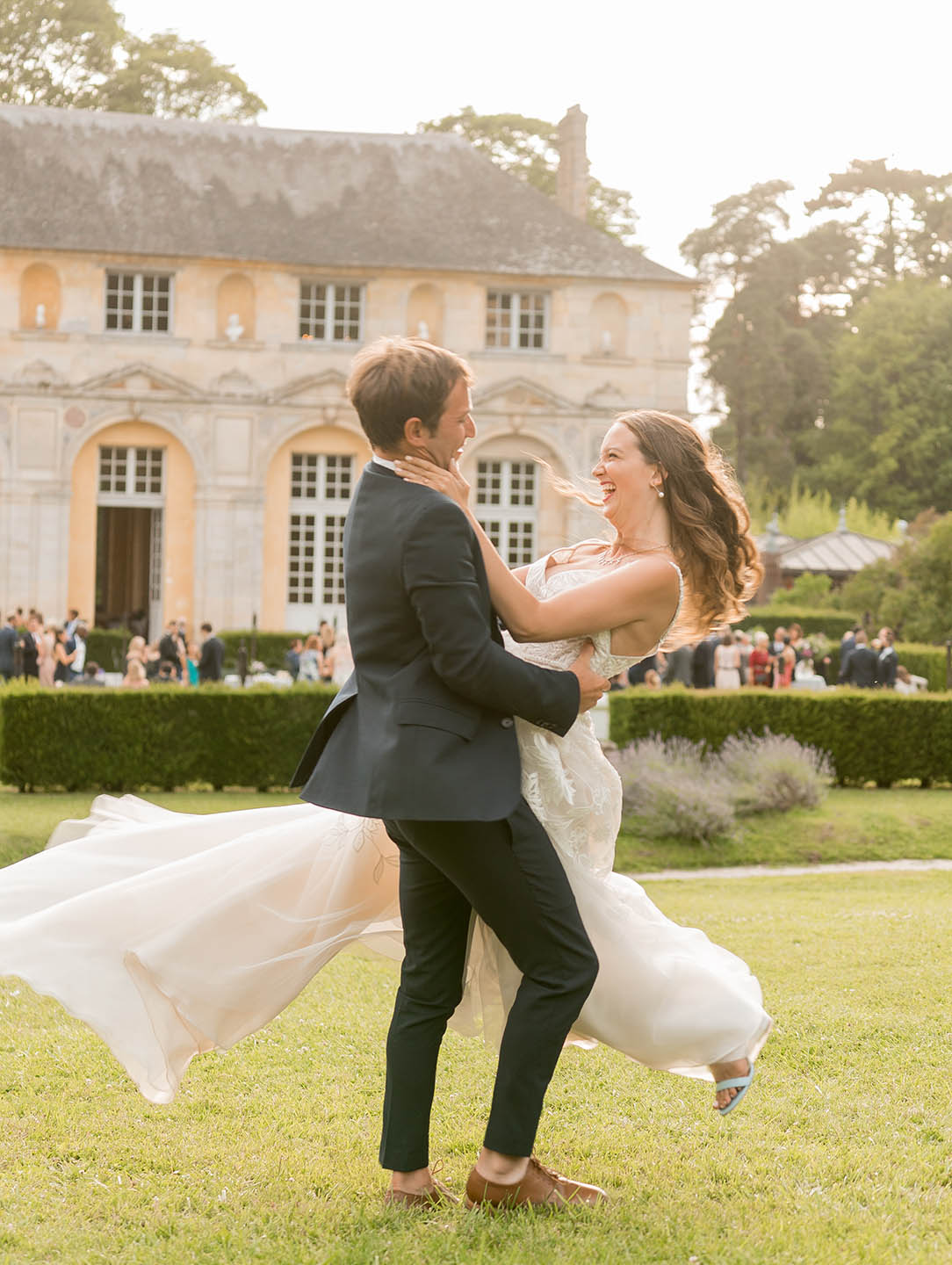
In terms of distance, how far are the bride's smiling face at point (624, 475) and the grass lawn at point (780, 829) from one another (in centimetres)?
805

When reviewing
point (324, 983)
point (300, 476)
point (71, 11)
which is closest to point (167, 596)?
point (300, 476)

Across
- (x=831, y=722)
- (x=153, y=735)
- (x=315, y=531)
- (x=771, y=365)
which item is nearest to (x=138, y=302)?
(x=315, y=531)

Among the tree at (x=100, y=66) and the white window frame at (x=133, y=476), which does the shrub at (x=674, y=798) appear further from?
the tree at (x=100, y=66)

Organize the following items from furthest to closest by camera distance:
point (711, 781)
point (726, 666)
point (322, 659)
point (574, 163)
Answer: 1. point (574, 163)
2. point (322, 659)
3. point (726, 666)
4. point (711, 781)

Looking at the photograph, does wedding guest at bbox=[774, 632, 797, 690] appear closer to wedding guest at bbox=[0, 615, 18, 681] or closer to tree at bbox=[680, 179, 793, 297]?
wedding guest at bbox=[0, 615, 18, 681]

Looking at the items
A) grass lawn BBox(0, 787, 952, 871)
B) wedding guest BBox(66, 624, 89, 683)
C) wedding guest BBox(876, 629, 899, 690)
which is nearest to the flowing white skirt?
grass lawn BBox(0, 787, 952, 871)

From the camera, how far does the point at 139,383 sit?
3170 cm

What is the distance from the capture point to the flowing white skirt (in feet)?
11.9

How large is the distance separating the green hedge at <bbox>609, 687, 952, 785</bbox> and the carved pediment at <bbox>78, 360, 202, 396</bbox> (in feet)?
63.9

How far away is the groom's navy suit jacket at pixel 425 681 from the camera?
3320mm

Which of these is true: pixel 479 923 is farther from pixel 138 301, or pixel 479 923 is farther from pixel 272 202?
pixel 272 202

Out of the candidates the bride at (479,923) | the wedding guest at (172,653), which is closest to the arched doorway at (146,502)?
the wedding guest at (172,653)

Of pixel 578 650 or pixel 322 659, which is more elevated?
pixel 578 650

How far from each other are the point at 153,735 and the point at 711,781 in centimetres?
528
